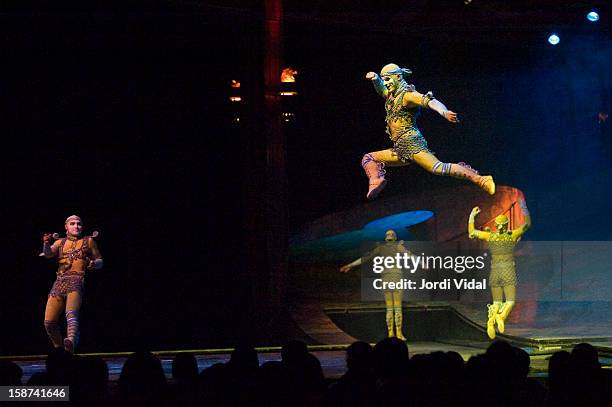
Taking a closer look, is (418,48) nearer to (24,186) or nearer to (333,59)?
(333,59)

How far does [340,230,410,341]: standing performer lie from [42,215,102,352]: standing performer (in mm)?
2751

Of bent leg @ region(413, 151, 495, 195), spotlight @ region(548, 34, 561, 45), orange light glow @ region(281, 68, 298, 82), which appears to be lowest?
bent leg @ region(413, 151, 495, 195)

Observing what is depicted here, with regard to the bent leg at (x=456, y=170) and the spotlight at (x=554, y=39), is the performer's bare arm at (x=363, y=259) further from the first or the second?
the spotlight at (x=554, y=39)

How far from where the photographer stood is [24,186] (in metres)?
10.1

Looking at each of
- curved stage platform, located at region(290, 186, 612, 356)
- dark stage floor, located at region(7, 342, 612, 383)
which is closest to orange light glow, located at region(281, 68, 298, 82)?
curved stage platform, located at region(290, 186, 612, 356)

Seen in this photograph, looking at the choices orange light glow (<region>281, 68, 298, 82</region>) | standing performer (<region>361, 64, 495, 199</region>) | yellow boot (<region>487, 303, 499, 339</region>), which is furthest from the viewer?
orange light glow (<region>281, 68, 298, 82</region>)

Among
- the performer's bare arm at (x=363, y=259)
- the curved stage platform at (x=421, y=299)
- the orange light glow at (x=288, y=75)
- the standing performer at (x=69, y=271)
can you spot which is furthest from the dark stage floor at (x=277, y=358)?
the orange light glow at (x=288, y=75)

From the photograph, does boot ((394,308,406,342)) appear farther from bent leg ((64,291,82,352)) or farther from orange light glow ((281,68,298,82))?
bent leg ((64,291,82,352))

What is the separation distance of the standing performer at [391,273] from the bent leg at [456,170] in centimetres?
144

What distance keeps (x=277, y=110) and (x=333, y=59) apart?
1.36 meters

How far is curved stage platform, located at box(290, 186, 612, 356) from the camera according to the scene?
1091 centimetres

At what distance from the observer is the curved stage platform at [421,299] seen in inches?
429

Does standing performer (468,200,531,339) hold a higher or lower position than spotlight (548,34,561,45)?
lower

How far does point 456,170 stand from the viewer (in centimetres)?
882
